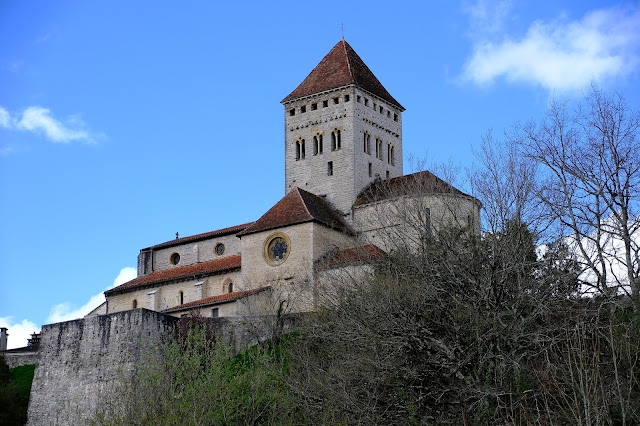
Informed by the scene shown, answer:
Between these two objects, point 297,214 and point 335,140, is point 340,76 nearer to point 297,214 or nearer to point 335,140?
point 335,140

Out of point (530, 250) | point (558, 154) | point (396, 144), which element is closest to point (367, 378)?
point (530, 250)

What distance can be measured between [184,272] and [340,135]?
12834mm

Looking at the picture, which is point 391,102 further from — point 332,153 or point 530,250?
point 530,250

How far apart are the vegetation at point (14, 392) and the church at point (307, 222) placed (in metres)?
8.09

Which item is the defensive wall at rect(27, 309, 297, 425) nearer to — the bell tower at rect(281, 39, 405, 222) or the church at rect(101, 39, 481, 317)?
the church at rect(101, 39, 481, 317)

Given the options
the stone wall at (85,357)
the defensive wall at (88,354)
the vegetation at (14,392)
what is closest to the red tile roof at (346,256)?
the defensive wall at (88,354)

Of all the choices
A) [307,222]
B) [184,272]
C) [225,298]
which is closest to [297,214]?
[307,222]

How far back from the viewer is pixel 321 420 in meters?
26.9

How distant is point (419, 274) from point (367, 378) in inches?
145

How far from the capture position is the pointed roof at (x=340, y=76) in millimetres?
55469

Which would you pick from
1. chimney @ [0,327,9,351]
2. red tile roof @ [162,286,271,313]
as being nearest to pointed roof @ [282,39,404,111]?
red tile roof @ [162,286,271,313]

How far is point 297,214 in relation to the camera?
4959cm

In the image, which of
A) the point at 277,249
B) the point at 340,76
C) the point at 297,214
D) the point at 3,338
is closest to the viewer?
the point at 277,249

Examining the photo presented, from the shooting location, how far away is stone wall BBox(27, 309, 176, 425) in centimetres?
3897
